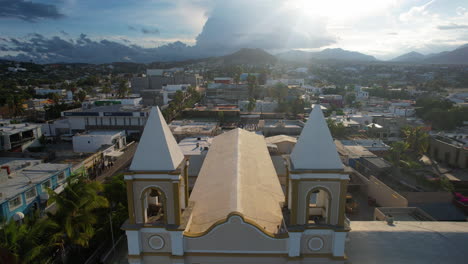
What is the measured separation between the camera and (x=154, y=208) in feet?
38.9

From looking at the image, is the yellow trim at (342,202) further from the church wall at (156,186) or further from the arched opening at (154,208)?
the arched opening at (154,208)

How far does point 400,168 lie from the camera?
24641 mm

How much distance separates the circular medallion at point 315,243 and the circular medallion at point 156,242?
17.1 ft

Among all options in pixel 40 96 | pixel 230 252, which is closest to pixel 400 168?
pixel 230 252

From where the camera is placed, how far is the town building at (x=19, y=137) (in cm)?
3725

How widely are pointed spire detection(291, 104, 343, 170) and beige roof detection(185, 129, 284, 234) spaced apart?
2.63 m

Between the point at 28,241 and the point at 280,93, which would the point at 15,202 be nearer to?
the point at 28,241

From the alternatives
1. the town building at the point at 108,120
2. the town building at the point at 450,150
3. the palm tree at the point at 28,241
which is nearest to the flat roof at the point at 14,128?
the town building at the point at 108,120

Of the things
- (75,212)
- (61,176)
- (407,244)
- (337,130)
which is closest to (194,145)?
(61,176)

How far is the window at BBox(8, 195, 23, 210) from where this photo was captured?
19.9 metres

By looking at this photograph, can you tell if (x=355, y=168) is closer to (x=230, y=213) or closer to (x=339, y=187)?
(x=339, y=187)

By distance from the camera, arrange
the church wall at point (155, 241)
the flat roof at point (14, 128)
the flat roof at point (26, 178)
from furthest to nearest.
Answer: the flat roof at point (14, 128), the flat roof at point (26, 178), the church wall at point (155, 241)

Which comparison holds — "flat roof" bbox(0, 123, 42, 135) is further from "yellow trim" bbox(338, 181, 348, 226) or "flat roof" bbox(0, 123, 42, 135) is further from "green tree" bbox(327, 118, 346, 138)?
"yellow trim" bbox(338, 181, 348, 226)

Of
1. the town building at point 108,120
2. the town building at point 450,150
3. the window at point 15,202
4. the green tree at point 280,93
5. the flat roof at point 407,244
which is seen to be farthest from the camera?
the green tree at point 280,93
